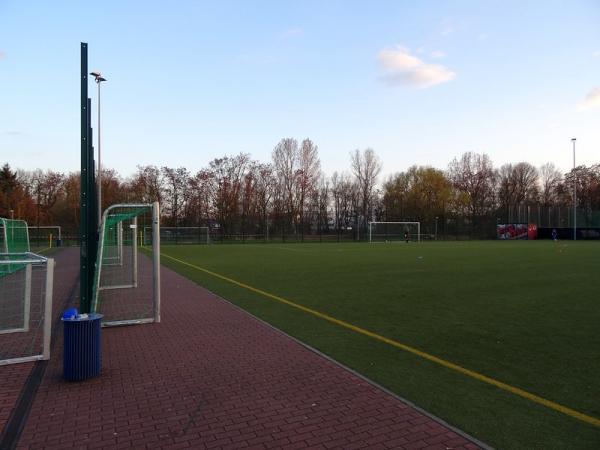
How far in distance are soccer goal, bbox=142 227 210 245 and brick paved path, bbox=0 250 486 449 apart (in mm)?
42498

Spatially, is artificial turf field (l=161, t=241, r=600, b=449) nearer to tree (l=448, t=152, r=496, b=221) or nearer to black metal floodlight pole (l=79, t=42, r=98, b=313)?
black metal floodlight pole (l=79, t=42, r=98, b=313)

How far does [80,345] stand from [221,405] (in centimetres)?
193

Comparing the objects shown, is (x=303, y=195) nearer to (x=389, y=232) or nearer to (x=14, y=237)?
(x=389, y=232)

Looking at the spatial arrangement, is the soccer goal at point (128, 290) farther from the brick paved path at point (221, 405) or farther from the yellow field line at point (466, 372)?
the yellow field line at point (466, 372)

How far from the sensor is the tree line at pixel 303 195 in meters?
61.6

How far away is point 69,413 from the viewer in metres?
4.45

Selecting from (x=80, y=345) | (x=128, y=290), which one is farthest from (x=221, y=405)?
(x=128, y=290)

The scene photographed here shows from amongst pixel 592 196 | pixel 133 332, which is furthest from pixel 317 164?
pixel 133 332

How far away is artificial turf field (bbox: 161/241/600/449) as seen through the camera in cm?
428

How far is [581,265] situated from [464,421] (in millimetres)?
19540

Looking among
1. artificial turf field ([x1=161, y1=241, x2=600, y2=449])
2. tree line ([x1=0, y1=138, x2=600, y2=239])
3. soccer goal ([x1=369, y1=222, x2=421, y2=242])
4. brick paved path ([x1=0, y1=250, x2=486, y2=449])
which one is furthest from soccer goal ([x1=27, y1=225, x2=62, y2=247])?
brick paved path ([x1=0, y1=250, x2=486, y2=449])

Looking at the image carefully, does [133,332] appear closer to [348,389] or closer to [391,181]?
[348,389]

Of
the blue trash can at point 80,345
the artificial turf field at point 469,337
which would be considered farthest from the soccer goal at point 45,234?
the blue trash can at point 80,345

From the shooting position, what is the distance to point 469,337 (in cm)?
737
